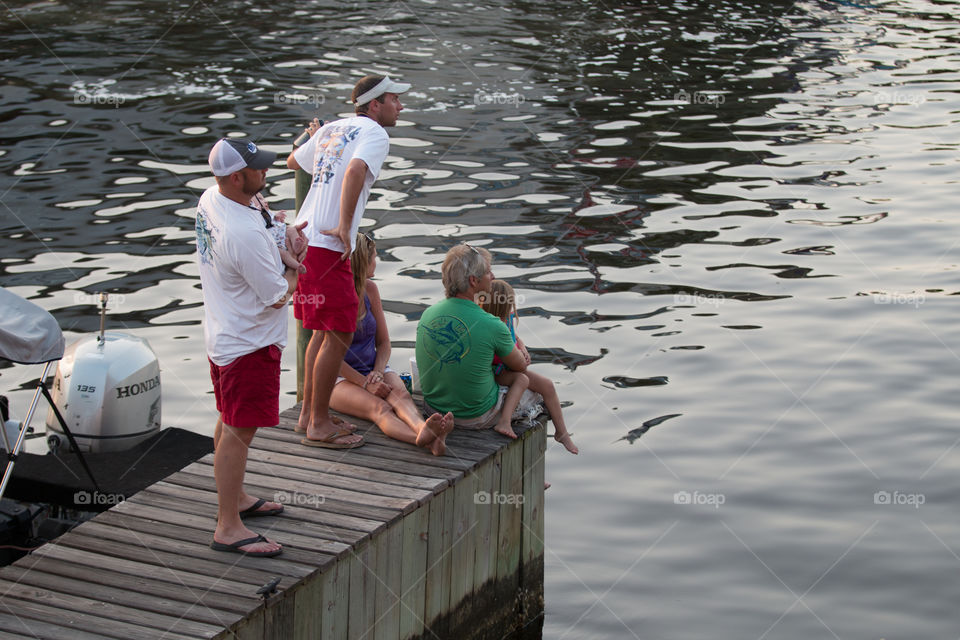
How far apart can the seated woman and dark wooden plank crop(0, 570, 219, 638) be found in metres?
1.83

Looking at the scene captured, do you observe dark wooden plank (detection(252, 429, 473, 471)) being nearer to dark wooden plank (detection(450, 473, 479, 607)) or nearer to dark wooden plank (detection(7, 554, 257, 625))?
dark wooden plank (detection(450, 473, 479, 607))

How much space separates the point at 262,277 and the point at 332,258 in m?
1.25

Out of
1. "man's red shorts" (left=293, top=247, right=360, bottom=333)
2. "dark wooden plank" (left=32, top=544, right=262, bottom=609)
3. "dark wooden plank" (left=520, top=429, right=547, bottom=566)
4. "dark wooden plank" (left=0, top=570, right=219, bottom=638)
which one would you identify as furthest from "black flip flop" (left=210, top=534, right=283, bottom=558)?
"dark wooden plank" (left=520, top=429, right=547, bottom=566)

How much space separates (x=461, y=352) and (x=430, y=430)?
1.55 feet

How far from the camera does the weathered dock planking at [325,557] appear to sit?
15.7 feet

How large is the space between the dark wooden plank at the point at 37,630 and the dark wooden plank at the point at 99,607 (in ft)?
0.39

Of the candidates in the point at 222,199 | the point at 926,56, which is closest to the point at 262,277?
the point at 222,199

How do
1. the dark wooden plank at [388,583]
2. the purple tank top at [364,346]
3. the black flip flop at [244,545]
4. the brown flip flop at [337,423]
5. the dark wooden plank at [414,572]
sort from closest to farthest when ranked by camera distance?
the black flip flop at [244,545] → the dark wooden plank at [388,583] → the dark wooden plank at [414,572] → the brown flip flop at [337,423] → the purple tank top at [364,346]

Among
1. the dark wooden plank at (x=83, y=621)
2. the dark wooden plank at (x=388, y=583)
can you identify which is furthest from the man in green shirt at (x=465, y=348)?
the dark wooden plank at (x=83, y=621)

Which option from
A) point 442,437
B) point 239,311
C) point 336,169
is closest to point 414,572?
point 442,437

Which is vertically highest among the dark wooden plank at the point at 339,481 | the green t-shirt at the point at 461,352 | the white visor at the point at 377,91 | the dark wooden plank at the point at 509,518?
the white visor at the point at 377,91

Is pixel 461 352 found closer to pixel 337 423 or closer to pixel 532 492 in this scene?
pixel 337 423

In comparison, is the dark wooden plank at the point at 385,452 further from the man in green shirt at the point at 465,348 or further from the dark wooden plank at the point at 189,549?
the dark wooden plank at the point at 189,549

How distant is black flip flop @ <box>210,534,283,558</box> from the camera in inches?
204
